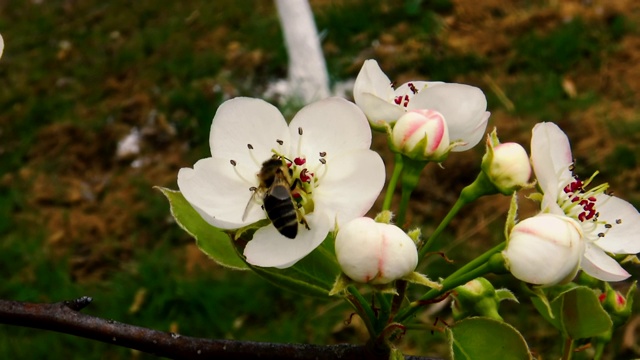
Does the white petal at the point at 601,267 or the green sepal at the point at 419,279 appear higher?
→ the green sepal at the point at 419,279

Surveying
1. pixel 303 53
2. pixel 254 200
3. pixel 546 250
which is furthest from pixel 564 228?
pixel 303 53

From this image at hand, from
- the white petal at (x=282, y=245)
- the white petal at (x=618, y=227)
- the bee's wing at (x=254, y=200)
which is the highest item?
the white petal at (x=282, y=245)

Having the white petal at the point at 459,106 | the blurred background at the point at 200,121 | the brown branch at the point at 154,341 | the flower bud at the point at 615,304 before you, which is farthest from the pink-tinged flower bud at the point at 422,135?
the blurred background at the point at 200,121

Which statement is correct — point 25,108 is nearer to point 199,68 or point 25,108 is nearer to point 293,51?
point 199,68

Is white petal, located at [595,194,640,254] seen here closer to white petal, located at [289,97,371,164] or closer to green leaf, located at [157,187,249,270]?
white petal, located at [289,97,371,164]

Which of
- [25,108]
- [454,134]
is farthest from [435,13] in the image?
[454,134]

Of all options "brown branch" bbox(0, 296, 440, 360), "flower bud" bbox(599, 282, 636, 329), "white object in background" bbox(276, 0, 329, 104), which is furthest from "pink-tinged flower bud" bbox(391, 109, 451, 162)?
"white object in background" bbox(276, 0, 329, 104)

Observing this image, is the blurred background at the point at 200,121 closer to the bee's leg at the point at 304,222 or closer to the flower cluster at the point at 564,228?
the flower cluster at the point at 564,228
